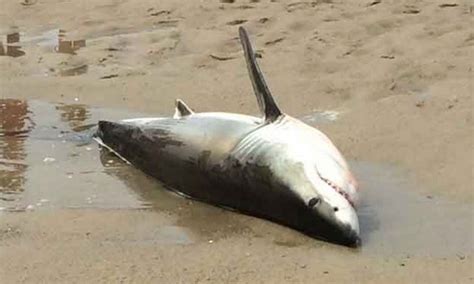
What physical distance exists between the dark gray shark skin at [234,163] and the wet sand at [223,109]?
0.08 m

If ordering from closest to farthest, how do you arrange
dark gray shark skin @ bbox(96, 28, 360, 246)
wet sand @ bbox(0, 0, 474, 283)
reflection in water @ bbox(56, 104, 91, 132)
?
wet sand @ bbox(0, 0, 474, 283), dark gray shark skin @ bbox(96, 28, 360, 246), reflection in water @ bbox(56, 104, 91, 132)

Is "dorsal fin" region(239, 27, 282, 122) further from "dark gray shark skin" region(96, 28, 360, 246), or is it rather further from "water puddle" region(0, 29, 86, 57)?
"water puddle" region(0, 29, 86, 57)

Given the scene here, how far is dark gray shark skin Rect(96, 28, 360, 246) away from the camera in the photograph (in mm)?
4559

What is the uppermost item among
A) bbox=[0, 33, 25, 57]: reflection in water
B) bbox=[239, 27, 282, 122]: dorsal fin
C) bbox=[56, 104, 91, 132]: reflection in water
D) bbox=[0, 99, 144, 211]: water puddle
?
bbox=[239, 27, 282, 122]: dorsal fin

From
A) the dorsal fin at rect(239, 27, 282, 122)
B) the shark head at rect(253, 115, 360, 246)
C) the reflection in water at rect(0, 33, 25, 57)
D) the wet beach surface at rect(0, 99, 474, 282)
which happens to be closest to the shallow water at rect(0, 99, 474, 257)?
the wet beach surface at rect(0, 99, 474, 282)

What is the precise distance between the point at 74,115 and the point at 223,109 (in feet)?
3.50

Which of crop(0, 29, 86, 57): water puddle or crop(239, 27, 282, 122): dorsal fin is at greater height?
crop(239, 27, 282, 122): dorsal fin

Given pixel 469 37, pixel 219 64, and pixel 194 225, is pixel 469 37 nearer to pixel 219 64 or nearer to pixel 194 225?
pixel 219 64

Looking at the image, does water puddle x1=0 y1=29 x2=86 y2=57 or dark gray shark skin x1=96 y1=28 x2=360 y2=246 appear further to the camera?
water puddle x1=0 y1=29 x2=86 y2=57

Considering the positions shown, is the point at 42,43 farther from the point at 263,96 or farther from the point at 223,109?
the point at 263,96

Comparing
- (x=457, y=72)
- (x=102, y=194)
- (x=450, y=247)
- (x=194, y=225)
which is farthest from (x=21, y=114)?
(x=450, y=247)

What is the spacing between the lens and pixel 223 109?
713cm

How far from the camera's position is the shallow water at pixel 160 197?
4.62 meters

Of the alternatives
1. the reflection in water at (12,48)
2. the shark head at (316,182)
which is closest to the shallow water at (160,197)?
the shark head at (316,182)
